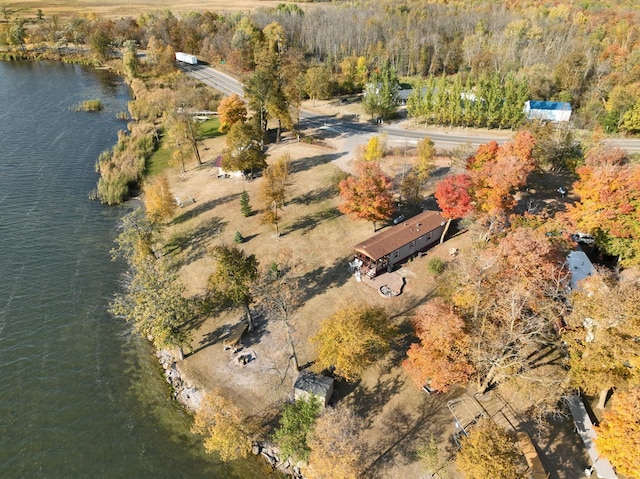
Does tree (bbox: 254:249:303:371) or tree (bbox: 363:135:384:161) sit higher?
tree (bbox: 363:135:384:161)

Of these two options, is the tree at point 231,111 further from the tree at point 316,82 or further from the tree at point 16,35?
the tree at point 16,35

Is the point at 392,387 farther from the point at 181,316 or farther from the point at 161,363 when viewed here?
the point at 161,363

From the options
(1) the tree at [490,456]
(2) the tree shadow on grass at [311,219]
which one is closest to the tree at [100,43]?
(2) the tree shadow on grass at [311,219]

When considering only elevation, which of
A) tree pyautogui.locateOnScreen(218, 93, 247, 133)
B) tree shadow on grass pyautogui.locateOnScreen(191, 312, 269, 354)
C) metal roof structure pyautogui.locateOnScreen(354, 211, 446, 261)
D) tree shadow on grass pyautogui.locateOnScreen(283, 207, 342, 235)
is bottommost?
tree shadow on grass pyautogui.locateOnScreen(191, 312, 269, 354)

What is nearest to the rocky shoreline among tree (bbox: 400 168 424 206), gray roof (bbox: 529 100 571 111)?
tree (bbox: 400 168 424 206)

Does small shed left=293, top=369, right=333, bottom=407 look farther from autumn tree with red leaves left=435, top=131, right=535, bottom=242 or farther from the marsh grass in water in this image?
the marsh grass in water

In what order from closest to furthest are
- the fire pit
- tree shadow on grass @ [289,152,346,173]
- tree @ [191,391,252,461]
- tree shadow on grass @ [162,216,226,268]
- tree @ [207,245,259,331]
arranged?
tree @ [191,391,252,461], tree @ [207,245,259,331], the fire pit, tree shadow on grass @ [162,216,226,268], tree shadow on grass @ [289,152,346,173]

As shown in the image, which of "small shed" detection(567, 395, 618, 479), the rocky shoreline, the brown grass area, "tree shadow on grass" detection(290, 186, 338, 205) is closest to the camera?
"small shed" detection(567, 395, 618, 479)
